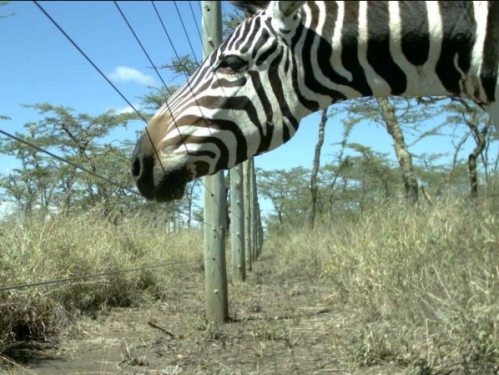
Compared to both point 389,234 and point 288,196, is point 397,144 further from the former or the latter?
point 288,196

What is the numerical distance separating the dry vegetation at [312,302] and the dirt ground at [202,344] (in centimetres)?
2

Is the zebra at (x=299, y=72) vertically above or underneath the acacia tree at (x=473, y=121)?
underneath

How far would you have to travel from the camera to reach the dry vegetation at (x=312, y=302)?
333 centimetres

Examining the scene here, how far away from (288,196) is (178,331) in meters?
32.8

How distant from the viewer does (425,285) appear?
160 inches

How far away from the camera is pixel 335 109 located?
16.5 metres

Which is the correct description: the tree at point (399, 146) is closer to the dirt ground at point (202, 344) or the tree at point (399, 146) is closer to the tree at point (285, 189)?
the dirt ground at point (202, 344)

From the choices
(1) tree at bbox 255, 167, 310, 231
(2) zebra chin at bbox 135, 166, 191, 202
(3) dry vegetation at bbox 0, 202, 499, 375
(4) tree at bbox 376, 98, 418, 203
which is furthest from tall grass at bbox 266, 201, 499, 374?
(1) tree at bbox 255, 167, 310, 231

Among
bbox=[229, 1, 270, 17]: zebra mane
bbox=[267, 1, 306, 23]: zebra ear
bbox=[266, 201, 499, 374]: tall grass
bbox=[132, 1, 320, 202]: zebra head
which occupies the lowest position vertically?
bbox=[266, 201, 499, 374]: tall grass

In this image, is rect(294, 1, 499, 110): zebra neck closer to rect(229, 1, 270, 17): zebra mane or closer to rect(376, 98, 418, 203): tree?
rect(229, 1, 270, 17): zebra mane

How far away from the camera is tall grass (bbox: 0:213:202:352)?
15.1ft

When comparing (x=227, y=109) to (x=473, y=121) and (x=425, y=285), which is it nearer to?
(x=425, y=285)

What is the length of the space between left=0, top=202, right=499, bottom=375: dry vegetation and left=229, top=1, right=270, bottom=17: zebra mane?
1995 mm

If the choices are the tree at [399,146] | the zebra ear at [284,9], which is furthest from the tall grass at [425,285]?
the tree at [399,146]
